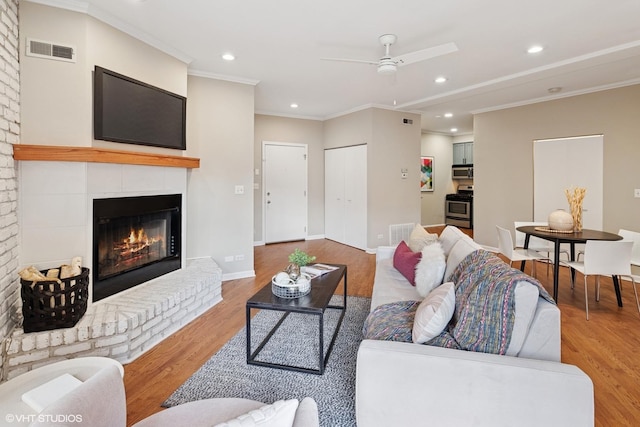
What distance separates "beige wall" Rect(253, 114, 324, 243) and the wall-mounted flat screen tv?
9.50 ft

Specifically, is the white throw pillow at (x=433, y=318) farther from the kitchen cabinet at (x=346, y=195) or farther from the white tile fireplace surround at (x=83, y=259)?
the kitchen cabinet at (x=346, y=195)

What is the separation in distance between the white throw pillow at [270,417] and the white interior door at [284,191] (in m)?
5.93

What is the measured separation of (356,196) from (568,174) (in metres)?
3.31

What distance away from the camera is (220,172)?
4172 millimetres

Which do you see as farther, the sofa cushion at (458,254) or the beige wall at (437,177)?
the beige wall at (437,177)

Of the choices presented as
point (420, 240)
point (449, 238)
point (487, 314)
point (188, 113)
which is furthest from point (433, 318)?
point (188, 113)

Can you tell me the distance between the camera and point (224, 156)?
4.18m

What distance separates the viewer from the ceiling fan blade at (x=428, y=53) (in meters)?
2.53

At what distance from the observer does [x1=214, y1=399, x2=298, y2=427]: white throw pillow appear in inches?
28.4

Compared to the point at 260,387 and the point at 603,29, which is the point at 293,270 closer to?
the point at 260,387

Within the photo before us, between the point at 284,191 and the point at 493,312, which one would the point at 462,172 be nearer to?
the point at 284,191

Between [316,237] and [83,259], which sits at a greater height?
[83,259]

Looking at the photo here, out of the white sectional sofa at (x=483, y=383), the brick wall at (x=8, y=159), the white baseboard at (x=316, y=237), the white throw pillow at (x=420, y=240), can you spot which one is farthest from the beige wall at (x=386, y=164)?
the brick wall at (x=8, y=159)

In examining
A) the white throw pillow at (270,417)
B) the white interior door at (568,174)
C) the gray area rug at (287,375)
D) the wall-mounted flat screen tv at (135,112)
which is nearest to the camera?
the white throw pillow at (270,417)
